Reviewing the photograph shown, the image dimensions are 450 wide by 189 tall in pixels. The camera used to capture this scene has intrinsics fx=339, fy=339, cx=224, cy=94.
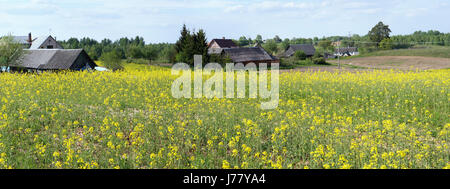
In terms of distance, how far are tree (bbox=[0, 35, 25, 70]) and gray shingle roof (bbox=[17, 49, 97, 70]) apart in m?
1.30

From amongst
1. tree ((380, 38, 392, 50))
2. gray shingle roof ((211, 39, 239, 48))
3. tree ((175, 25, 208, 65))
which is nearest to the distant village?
tree ((175, 25, 208, 65))

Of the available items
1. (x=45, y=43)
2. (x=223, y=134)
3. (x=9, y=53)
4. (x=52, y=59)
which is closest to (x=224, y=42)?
(x=45, y=43)

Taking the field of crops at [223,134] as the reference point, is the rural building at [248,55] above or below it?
above

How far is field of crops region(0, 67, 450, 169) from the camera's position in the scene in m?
6.84

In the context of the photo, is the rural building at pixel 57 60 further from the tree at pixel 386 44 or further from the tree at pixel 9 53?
the tree at pixel 386 44

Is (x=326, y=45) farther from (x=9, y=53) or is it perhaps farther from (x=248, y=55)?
(x=9, y=53)

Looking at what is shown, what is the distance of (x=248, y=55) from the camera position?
156ft

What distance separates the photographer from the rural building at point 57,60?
109ft

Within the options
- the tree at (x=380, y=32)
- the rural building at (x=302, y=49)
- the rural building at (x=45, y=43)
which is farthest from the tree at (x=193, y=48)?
the tree at (x=380, y=32)

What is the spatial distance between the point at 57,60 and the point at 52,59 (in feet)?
3.43

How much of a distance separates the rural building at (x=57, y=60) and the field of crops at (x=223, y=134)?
19370 millimetres

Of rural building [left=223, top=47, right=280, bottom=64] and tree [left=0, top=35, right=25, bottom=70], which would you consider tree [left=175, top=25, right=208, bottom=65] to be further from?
tree [left=0, top=35, right=25, bottom=70]

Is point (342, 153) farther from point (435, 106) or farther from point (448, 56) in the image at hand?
point (448, 56)
